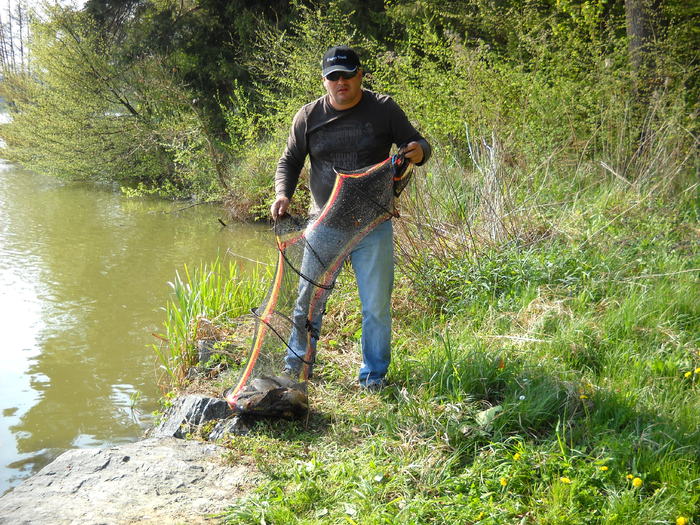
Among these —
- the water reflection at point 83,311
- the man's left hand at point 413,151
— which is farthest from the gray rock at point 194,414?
the man's left hand at point 413,151

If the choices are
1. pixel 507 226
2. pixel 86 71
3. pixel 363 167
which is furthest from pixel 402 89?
pixel 86 71

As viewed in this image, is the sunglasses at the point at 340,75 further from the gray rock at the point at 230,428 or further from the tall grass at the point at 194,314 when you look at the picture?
the tall grass at the point at 194,314

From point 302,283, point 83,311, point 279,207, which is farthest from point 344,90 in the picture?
point 83,311

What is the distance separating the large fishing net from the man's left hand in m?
0.04

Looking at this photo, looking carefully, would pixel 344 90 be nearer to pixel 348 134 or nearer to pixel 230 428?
pixel 348 134

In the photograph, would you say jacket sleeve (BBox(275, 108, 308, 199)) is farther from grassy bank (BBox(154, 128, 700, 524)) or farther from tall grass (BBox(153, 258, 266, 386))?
tall grass (BBox(153, 258, 266, 386))

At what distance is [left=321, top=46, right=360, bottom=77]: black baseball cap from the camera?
3.23 meters

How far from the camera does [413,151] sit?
3.31m

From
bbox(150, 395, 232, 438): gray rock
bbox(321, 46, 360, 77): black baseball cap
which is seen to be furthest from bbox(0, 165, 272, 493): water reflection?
bbox(321, 46, 360, 77): black baseball cap

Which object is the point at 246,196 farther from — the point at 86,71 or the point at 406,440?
the point at 406,440

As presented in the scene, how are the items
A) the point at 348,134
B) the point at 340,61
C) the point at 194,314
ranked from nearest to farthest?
the point at 340,61, the point at 348,134, the point at 194,314

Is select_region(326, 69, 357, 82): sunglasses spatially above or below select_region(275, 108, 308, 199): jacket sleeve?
above

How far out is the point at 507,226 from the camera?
5320 mm

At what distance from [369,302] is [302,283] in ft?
1.41
